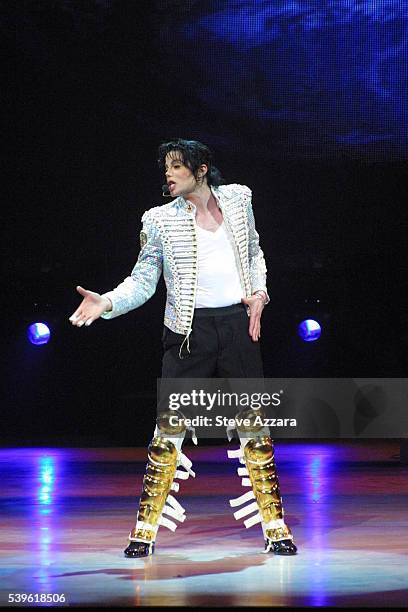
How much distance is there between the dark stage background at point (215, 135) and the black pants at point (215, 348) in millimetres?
4062

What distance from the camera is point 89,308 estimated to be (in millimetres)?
3754

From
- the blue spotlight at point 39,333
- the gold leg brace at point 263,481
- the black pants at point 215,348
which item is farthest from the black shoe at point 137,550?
the blue spotlight at point 39,333

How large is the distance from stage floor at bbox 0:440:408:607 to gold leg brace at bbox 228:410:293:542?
111 millimetres

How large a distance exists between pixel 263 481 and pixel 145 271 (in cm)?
90

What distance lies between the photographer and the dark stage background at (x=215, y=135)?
775 centimetres

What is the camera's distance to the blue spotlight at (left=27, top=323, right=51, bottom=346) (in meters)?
11.7

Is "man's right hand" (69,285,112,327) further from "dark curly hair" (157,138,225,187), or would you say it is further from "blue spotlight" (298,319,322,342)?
"blue spotlight" (298,319,322,342)

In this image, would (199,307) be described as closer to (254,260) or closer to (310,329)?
(254,260)

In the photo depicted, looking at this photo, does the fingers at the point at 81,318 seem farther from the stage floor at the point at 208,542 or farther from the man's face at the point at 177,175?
the stage floor at the point at 208,542

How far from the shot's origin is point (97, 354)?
12195mm

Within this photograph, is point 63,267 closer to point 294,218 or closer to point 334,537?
point 294,218

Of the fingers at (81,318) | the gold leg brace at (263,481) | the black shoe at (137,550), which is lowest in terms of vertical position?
the black shoe at (137,550)

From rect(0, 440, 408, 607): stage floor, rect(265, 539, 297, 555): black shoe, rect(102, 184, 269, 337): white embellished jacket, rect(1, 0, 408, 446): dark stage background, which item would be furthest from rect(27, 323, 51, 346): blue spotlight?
rect(265, 539, 297, 555): black shoe

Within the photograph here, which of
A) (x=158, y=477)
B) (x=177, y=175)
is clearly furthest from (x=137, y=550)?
(x=177, y=175)
